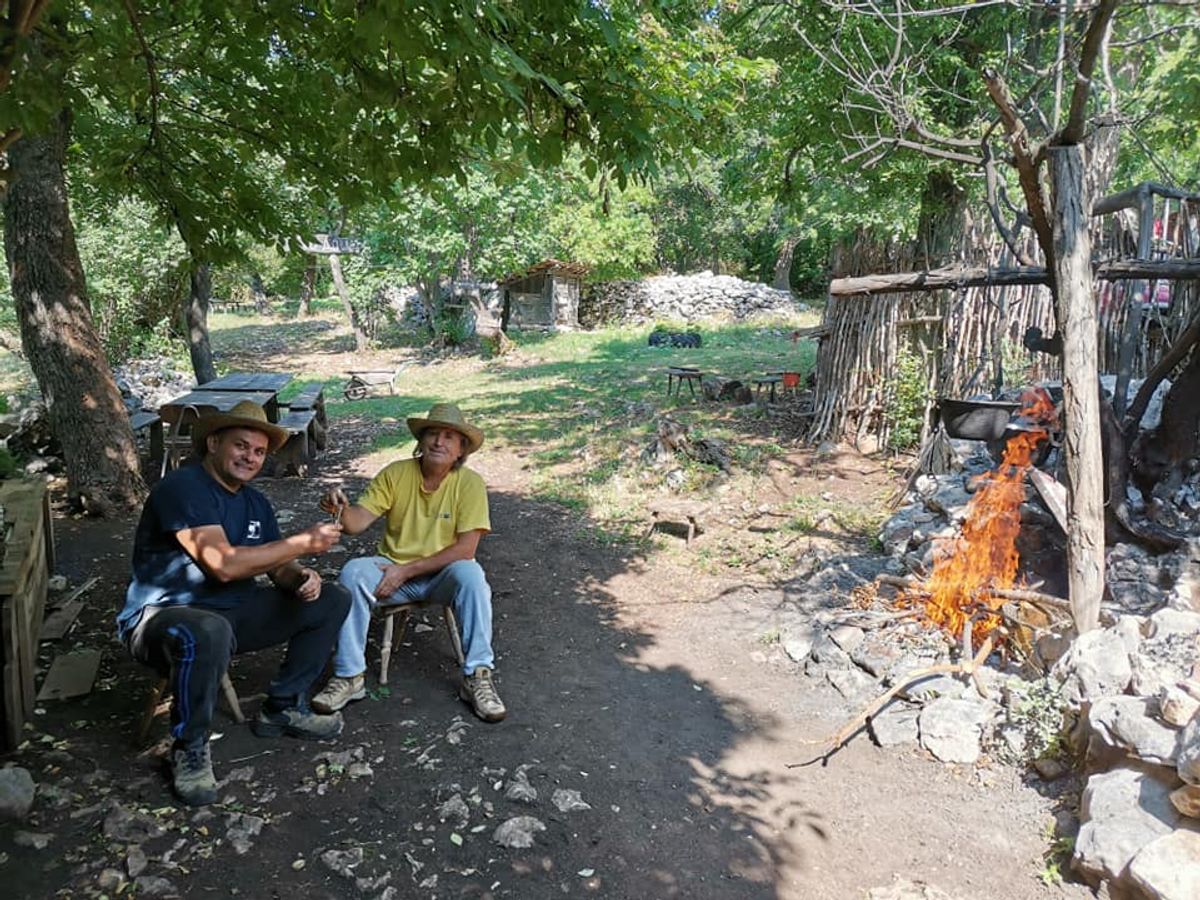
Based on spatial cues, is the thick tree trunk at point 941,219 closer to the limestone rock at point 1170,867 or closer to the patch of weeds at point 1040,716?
the patch of weeds at point 1040,716

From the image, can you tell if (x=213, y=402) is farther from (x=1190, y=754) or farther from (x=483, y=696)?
(x=1190, y=754)

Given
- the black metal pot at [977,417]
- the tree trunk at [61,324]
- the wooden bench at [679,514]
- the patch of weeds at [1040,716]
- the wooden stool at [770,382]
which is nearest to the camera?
the patch of weeds at [1040,716]

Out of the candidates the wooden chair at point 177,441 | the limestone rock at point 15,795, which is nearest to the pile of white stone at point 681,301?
the wooden chair at point 177,441

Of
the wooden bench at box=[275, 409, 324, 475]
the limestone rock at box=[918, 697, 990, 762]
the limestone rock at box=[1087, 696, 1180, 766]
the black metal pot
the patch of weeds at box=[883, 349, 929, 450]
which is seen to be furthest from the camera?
the patch of weeds at box=[883, 349, 929, 450]

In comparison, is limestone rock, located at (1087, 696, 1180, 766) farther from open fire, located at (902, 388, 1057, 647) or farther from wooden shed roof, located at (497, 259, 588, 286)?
wooden shed roof, located at (497, 259, 588, 286)

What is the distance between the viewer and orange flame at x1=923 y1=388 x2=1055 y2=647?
15.6 feet

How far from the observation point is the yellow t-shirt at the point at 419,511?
423 cm

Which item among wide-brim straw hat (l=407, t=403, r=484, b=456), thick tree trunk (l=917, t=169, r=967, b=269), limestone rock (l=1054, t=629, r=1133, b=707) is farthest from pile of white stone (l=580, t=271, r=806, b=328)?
limestone rock (l=1054, t=629, r=1133, b=707)

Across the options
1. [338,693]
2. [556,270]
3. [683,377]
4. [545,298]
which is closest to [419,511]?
[338,693]

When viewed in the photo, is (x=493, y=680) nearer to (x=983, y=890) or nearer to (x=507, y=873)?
(x=507, y=873)

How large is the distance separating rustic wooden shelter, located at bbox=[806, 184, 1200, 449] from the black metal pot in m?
0.74

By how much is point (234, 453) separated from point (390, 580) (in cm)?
104

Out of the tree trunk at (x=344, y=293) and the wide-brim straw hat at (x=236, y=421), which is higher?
the tree trunk at (x=344, y=293)

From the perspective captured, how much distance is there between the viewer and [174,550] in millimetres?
3318
